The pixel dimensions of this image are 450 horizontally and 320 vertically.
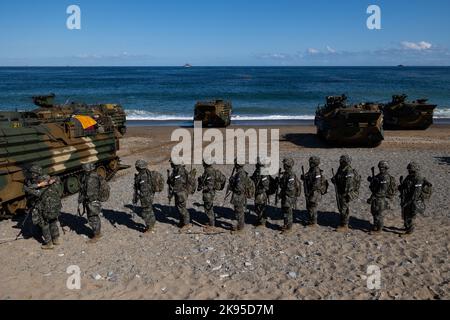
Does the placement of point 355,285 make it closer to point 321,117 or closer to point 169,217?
point 169,217

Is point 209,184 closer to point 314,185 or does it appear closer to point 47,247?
point 314,185

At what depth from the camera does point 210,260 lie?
8.25m

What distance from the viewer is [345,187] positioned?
9.66 m

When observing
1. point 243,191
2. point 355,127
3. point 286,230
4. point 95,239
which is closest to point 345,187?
point 286,230

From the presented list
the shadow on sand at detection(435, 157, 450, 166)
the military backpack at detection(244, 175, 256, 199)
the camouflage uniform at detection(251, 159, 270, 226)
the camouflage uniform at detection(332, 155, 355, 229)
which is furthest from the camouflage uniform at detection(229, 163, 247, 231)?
the shadow on sand at detection(435, 157, 450, 166)

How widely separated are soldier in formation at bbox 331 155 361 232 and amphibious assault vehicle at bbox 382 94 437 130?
19.0 metres

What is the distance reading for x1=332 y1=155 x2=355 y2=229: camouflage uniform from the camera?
9.64m

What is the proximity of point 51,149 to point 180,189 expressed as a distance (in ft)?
15.0

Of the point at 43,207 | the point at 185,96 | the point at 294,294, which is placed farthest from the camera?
the point at 185,96

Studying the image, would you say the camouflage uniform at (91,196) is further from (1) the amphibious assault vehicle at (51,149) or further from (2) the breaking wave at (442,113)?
(2) the breaking wave at (442,113)

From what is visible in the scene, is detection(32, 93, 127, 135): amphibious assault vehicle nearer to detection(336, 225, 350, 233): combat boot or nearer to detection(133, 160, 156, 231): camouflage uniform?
detection(133, 160, 156, 231): camouflage uniform

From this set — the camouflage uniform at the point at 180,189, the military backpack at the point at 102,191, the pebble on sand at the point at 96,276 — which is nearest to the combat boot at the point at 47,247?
the military backpack at the point at 102,191
